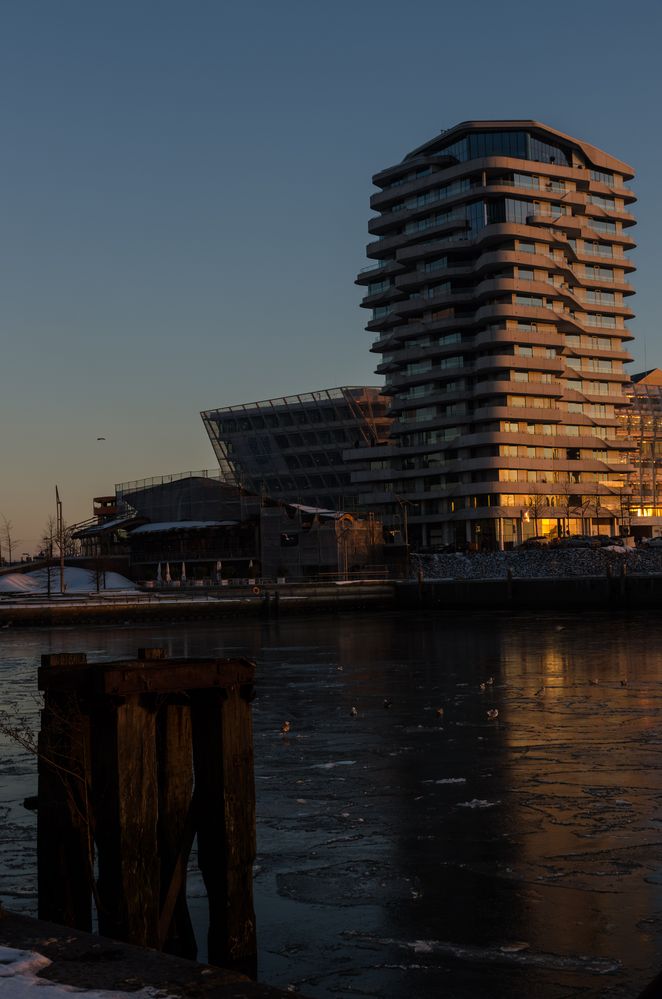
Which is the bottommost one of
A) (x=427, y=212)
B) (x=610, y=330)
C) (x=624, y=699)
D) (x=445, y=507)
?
(x=624, y=699)

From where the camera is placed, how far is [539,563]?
11781cm

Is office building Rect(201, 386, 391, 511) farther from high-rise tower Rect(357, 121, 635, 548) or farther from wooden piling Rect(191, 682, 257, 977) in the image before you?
wooden piling Rect(191, 682, 257, 977)

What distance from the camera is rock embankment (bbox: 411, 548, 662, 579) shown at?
106 m

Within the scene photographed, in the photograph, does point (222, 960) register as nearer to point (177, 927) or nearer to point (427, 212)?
point (177, 927)

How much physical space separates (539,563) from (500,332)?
49156 mm

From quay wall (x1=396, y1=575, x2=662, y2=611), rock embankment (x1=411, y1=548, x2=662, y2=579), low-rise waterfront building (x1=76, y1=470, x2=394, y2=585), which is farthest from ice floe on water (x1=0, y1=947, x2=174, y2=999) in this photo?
low-rise waterfront building (x1=76, y1=470, x2=394, y2=585)

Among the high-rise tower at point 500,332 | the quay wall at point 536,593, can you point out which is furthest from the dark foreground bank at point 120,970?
the high-rise tower at point 500,332

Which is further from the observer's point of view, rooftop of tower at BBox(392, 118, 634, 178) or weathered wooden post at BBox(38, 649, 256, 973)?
rooftop of tower at BBox(392, 118, 634, 178)

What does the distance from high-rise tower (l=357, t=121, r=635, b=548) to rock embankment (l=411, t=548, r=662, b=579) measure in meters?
31.4

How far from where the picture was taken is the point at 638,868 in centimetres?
1455

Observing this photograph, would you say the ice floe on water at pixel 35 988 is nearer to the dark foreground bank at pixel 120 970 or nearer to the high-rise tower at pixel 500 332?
the dark foreground bank at pixel 120 970

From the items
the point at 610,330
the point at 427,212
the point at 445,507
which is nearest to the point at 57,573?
the point at 445,507

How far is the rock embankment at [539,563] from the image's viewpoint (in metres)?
106

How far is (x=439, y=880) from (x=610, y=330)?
16667 centimetres
